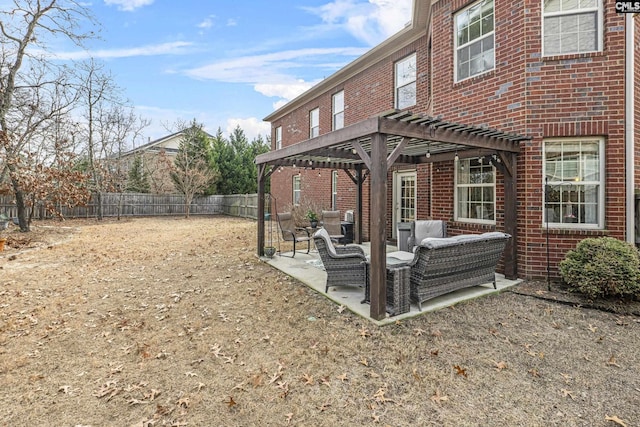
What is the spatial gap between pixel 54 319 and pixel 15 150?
10.2 meters

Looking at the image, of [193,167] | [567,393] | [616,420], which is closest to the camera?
[616,420]

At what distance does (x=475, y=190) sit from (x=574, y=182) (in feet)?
5.62

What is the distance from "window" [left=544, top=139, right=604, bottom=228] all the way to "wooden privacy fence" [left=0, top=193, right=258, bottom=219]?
13953mm

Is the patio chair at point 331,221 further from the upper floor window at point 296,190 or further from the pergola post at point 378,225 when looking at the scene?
the upper floor window at point 296,190

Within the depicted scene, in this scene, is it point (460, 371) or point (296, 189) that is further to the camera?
point (296, 189)

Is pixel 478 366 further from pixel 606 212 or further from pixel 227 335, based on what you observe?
pixel 606 212

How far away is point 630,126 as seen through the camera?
217 inches

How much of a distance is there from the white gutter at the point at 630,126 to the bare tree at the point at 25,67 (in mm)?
15198

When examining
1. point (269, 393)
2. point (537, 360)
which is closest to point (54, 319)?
point (269, 393)

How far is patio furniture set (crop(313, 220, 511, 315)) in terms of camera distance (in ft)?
14.4

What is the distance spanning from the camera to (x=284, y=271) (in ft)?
22.2

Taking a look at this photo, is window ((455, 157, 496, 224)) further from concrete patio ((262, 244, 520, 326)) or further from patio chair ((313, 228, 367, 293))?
patio chair ((313, 228, 367, 293))

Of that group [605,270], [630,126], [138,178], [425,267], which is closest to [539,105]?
[630,126]

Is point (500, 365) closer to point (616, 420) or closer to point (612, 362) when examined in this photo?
point (616, 420)
